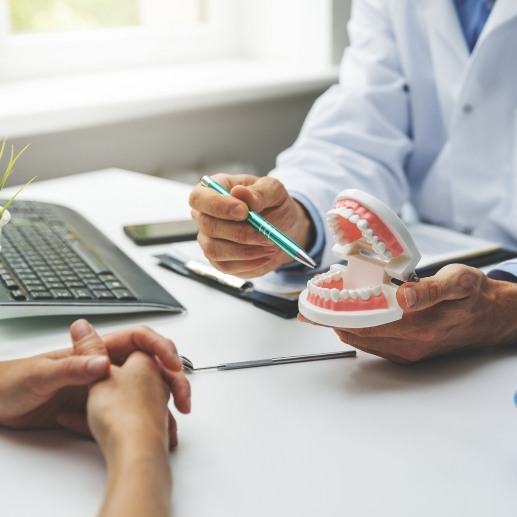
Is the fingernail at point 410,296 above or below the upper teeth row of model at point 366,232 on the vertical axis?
below

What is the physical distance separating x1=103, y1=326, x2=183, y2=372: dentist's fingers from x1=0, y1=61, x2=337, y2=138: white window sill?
3.35 ft

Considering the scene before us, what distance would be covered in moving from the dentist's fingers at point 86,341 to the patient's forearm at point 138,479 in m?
0.10

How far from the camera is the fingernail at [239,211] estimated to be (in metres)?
0.89

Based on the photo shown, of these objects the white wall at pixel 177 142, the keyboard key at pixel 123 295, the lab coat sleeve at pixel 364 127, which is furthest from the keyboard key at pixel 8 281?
the white wall at pixel 177 142

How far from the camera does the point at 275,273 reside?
1063mm

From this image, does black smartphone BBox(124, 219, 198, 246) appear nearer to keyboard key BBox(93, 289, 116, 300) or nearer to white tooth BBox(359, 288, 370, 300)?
keyboard key BBox(93, 289, 116, 300)

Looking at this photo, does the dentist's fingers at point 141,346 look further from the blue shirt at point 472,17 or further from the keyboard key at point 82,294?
the blue shirt at point 472,17

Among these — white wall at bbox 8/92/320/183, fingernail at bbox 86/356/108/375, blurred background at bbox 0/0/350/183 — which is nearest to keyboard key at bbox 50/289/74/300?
fingernail at bbox 86/356/108/375

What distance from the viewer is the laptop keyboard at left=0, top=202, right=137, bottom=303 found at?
2.91 ft

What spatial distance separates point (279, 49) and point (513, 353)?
5.17 feet

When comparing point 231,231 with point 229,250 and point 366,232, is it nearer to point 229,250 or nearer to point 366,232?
point 229,250

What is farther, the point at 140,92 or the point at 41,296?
the point at 140,92

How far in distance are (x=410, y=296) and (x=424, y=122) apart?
80cm

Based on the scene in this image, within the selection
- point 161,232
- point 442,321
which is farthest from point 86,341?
point 161,232
